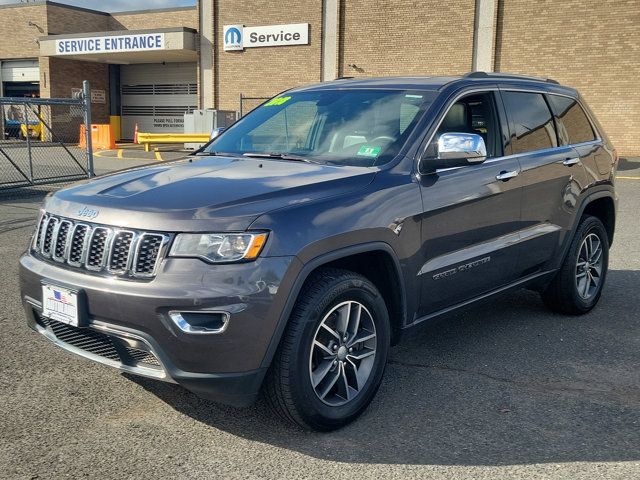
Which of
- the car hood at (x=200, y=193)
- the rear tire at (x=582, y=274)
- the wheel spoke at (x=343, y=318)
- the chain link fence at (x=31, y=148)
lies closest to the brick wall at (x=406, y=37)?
the chain link fence at (x=31, y=148)

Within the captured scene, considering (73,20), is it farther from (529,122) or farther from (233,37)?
(529,122)

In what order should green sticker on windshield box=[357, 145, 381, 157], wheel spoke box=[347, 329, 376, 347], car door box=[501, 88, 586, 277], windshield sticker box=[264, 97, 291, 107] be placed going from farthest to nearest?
1. windshield sticker box=[264, 97, 291, 107]
2. car door box=[501, 88, 586, 277]
3. green sticker on windshield box=[357, 145, 381, 157]
4. wheel spoke box=[347, 329, 376, 347]

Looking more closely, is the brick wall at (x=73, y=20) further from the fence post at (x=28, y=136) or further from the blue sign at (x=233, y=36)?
Result: the fence post at (x=28, y=136)

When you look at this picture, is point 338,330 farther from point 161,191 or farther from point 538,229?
point 538,229

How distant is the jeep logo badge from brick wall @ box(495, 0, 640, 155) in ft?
71.7

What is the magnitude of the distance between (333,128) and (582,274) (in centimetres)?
264

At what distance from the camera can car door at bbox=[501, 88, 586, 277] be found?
4883 mm

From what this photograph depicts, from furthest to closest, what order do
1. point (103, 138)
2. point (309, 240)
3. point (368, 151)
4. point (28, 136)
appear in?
point (103, 138) < point (28, 136) < point (368, 151) < point (309, 240)

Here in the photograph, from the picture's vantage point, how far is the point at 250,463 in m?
3.23

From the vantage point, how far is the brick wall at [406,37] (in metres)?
24.5

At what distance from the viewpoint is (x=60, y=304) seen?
3410 mm

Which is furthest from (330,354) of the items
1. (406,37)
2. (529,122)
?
(406,37)

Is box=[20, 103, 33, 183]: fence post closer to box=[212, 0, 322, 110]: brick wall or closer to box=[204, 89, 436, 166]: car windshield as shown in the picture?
box=[204, 89, 436, 166]: car windshield

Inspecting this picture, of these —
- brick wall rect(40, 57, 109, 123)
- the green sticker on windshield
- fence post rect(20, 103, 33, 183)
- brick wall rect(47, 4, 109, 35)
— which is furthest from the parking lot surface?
brick wall rect(47, 4, 109, 35)
